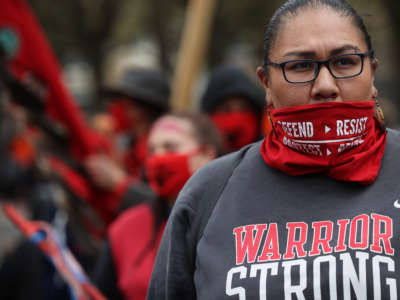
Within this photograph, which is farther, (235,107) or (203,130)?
(235,107)

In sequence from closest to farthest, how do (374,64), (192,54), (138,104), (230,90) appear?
(374,64)
(230,90)
(138,104)
(192,54)

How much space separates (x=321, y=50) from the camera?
1755 mm

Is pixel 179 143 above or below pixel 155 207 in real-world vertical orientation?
above

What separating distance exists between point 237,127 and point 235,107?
0.84 ft

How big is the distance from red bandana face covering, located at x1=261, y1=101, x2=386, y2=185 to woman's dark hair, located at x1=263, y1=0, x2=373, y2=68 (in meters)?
0.22

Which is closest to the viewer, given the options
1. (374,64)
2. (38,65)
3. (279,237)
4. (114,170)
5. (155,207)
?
(279,237)

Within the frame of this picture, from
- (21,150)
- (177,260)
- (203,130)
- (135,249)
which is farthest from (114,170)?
(177,260)

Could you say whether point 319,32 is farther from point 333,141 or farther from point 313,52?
point 333,141

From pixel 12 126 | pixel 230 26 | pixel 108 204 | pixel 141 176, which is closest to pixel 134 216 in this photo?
pixel 141 176

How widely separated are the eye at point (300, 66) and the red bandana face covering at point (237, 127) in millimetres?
2691

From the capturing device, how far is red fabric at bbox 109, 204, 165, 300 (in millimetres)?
2797

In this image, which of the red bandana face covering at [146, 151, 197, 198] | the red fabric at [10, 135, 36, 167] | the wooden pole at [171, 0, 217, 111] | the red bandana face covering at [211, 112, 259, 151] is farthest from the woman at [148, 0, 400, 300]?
the red fabric at [10, 135, 36, 167]

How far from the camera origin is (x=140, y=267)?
112 inches

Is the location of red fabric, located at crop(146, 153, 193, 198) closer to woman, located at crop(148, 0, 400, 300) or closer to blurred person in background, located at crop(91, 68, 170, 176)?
woman, located at crop(148, 0, 400, 300)
